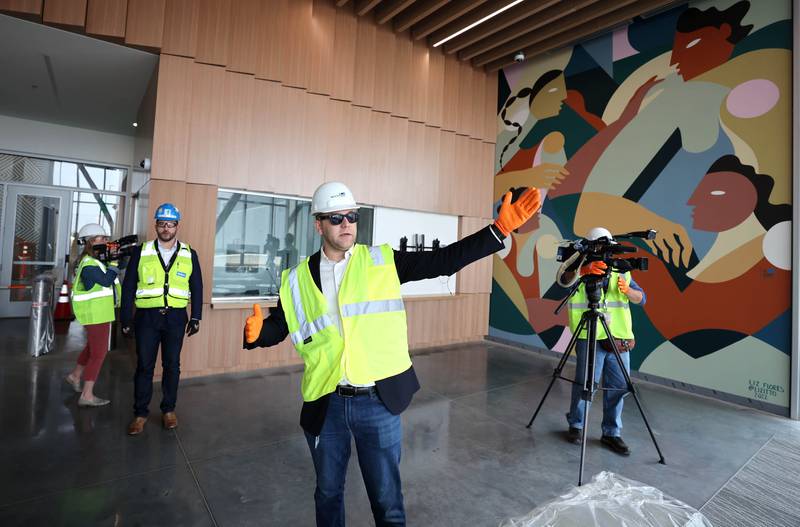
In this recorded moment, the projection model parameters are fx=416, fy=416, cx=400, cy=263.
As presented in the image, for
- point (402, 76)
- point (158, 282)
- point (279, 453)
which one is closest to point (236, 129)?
point (158, 282)

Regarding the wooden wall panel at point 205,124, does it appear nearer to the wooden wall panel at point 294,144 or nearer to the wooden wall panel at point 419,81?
the wooden wall panel at point 294,144

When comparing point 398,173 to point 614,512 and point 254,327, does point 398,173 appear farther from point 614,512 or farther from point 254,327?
point 614,512

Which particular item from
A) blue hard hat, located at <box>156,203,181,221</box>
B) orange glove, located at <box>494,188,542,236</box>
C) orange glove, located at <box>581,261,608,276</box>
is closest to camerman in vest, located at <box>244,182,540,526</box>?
orange glove, located at <box>494,188,542,236</box>

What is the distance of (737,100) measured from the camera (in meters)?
4.65

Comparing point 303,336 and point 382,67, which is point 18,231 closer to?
point 382,67

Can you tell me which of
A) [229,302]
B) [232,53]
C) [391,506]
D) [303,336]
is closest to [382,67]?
[232,53]

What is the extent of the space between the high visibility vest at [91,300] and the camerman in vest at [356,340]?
9.12 ft

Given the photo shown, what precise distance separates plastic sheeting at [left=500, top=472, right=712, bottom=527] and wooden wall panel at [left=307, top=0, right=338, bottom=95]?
5.44m

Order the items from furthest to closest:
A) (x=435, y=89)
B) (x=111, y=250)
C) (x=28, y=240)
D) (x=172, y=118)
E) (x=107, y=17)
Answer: (x=28, y=240), (x=435, y=89), (x=172, y=118), (x=107, y=17), (x=111, y=250)

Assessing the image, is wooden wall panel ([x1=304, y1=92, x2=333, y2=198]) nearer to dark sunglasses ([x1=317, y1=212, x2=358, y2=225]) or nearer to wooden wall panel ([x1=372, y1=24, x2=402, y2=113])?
wooden wall panel ([x1=372, y1=24, x2=402, y2=113])

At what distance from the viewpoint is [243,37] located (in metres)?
4.89

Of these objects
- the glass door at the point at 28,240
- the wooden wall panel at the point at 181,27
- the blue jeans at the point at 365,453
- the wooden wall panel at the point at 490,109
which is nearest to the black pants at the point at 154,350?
the blue jeans at the point at 365,453

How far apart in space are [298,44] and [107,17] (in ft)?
6.59

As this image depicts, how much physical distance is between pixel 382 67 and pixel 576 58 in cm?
294
